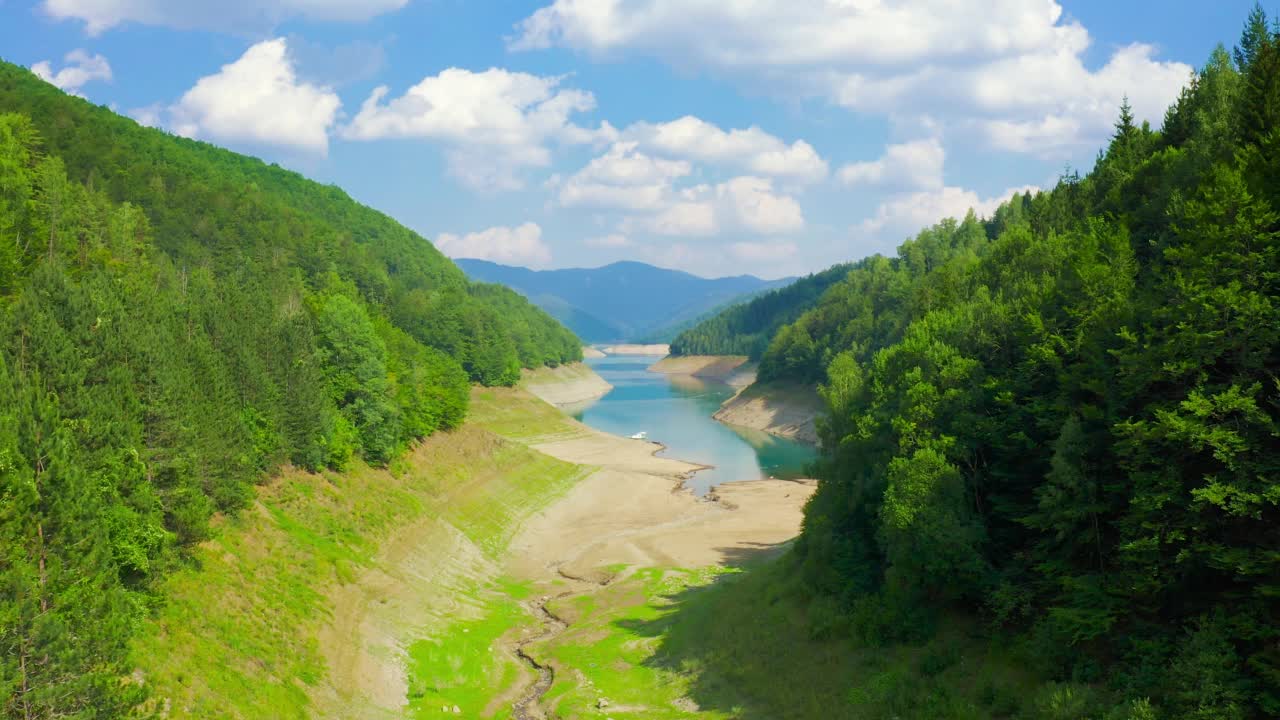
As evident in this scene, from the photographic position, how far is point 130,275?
60375 mm

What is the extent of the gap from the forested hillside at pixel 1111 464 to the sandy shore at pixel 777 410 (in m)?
96.3

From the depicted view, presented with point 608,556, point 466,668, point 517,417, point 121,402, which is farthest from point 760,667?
point 517,417

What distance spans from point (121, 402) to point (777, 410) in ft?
449

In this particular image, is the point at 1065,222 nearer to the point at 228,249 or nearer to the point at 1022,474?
the point at 1022,474

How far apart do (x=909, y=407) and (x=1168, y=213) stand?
13778 millimetres

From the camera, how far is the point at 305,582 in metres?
48.4

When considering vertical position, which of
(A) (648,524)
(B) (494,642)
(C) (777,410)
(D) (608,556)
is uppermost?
(C) (777,410)

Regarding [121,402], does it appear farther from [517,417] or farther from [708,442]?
[708,442]

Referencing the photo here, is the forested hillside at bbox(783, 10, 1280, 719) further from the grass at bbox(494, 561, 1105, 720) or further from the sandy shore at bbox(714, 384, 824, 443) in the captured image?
the sandy shore at bbox(714, 384, 824, 443)

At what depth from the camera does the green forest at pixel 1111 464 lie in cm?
2472

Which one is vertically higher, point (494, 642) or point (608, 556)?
point (608, 556)

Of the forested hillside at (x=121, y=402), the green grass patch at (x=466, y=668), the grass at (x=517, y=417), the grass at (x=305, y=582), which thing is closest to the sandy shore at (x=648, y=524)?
the grass at (x=305, y=582)

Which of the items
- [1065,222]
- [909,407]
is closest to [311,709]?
[909,407]

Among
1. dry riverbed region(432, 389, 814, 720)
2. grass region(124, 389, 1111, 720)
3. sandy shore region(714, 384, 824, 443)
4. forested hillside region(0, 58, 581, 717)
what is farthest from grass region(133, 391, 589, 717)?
sandy shore region(714, 384, 824, 443)
